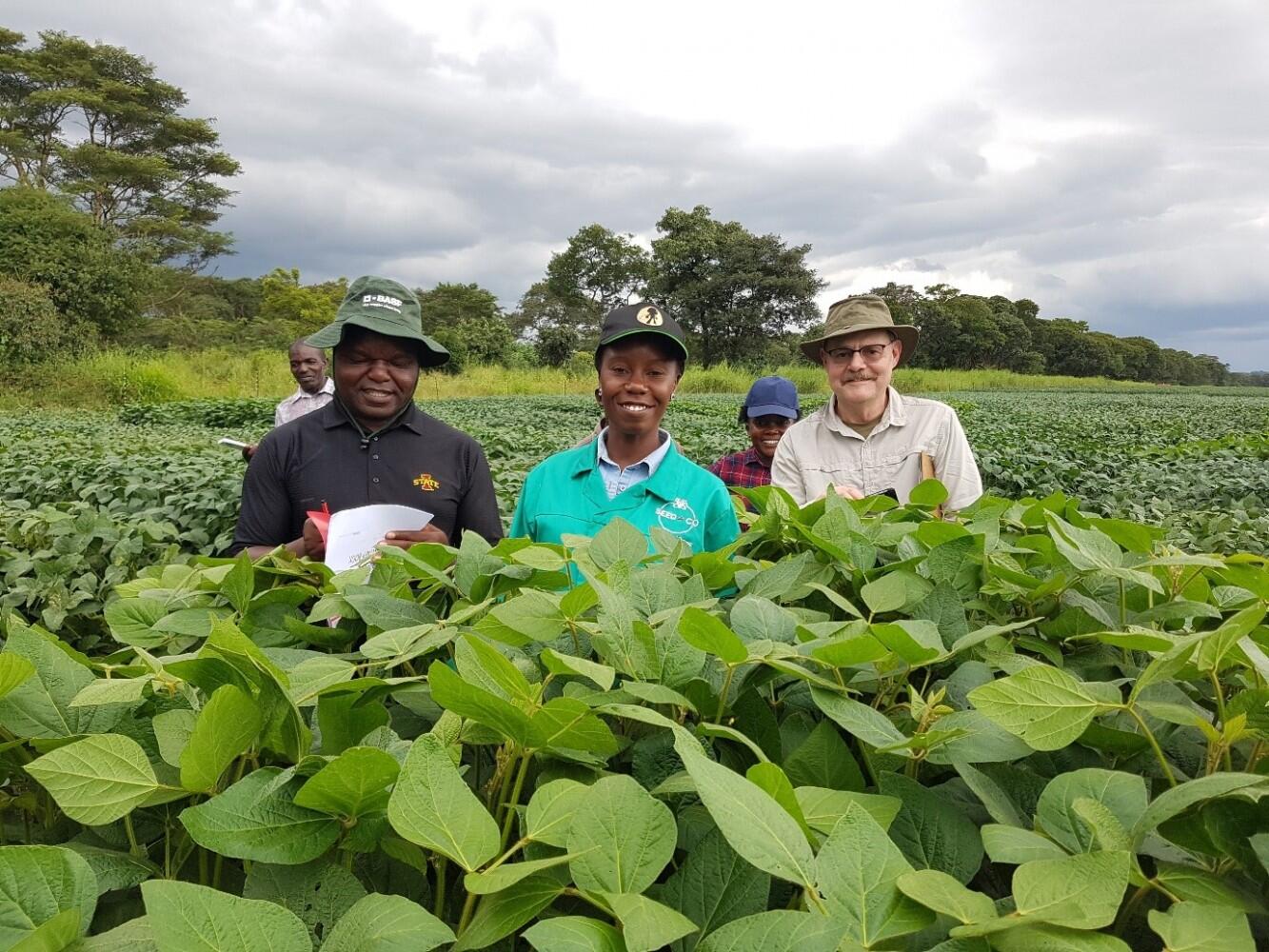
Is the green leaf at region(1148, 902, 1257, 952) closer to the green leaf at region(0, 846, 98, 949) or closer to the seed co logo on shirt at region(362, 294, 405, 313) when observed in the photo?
the green leaf at region(0, 846, 98, 949)

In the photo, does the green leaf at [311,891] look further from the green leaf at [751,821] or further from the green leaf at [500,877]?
the green leaf at [751,821]

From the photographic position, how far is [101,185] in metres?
32.5

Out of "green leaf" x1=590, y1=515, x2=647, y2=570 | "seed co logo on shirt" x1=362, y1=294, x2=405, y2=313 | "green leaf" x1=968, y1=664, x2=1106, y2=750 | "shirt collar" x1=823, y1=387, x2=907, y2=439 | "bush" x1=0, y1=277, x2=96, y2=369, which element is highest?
"bush" x1=0, y1=277, x2=96, y2=369

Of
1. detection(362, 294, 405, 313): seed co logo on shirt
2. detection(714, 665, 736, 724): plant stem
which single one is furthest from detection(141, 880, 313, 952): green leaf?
detection(362, 294, 405, 313): seed co logo on shirt

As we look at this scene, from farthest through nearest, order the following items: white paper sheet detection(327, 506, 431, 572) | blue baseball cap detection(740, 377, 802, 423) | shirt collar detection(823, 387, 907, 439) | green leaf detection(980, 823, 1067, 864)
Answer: blue baseball cap detection(740, 377, 802, 423) → shirt collar detection(823, 387, 907, 439) → white paper sheet detection(327, 506, 431, 572) → green leaf detection(980, 823, 1067, 864)

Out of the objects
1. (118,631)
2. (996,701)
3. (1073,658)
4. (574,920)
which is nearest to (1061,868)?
(996,701)

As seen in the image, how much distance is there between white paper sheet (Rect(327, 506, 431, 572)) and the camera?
163cm

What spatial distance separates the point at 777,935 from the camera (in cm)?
46

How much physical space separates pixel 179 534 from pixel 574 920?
16.0ft

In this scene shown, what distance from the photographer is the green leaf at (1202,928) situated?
1.57 feet

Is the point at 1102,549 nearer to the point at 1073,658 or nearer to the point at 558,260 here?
the point at 1073,658

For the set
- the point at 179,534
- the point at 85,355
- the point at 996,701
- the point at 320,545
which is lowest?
the point at 179,534

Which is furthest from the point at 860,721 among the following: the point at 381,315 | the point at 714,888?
the point at 381,315

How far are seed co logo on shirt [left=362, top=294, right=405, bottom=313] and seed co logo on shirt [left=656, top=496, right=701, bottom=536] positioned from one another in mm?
1085
